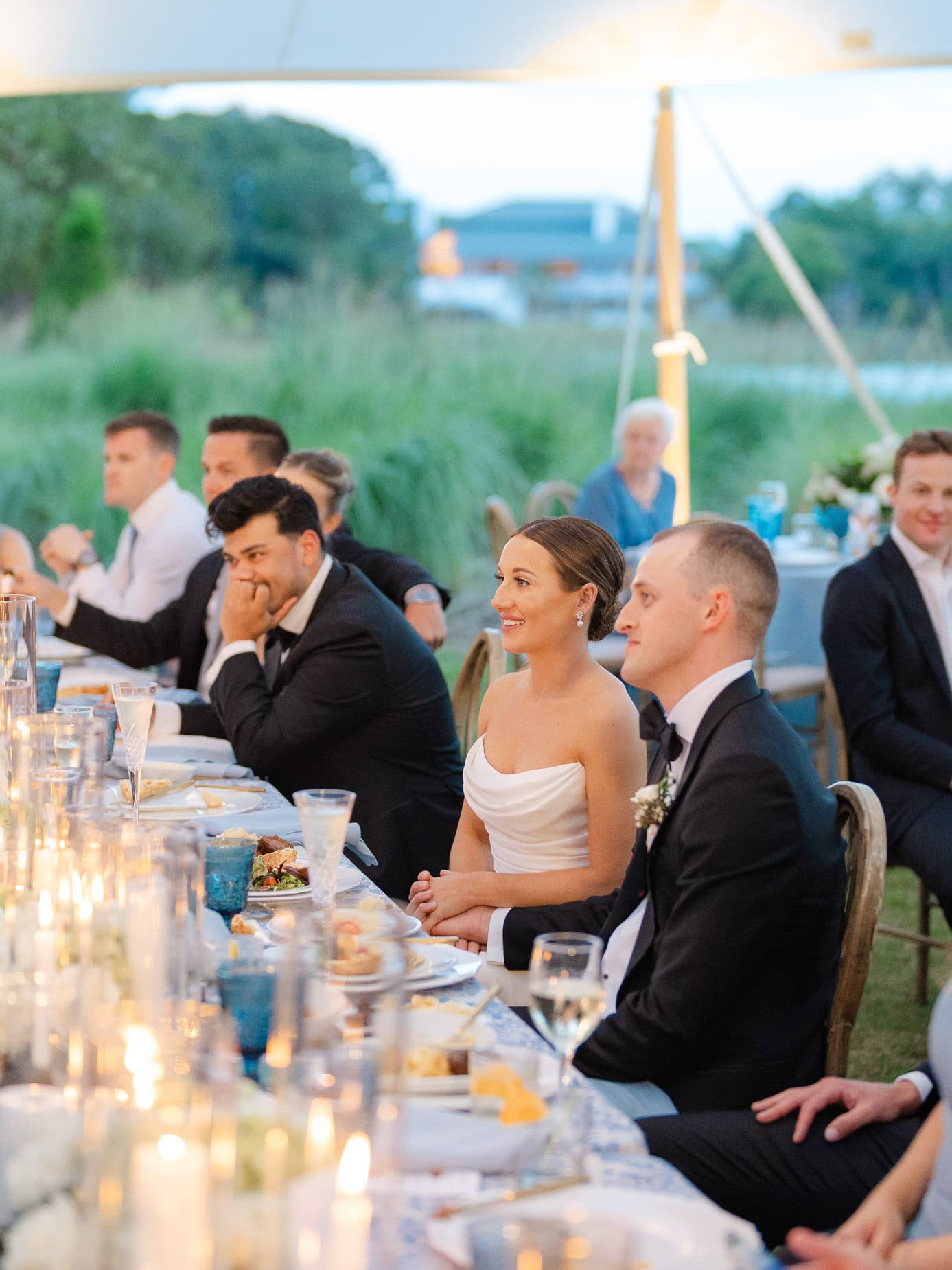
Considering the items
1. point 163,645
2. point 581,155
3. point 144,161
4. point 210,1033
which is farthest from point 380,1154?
point 144,161

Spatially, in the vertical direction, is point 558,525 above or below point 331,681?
above

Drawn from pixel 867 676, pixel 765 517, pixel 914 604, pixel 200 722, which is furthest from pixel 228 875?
pixel 765 517

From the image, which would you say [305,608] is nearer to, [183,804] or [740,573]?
[183,804]

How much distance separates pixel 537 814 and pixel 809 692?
3.02 metres

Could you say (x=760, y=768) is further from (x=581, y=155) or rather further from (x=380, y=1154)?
(x=581, y=155)

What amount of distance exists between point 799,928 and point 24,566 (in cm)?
339

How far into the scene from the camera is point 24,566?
4785 millimetres

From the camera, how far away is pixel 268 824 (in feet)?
8.54

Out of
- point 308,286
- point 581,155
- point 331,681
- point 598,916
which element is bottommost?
point 598,916

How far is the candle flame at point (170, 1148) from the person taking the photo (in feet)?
2.98

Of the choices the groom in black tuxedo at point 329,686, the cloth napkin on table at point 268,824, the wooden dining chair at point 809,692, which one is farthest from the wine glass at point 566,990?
the wooden dining chair at point 809,692

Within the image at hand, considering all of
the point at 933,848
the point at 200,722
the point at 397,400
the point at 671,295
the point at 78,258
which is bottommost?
the point at 933,848

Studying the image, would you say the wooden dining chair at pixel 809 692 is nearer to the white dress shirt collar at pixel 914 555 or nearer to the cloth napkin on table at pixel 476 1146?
the white dress shirt collar at pixel 914 555

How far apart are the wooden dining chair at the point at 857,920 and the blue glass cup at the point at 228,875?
845 millimetres
